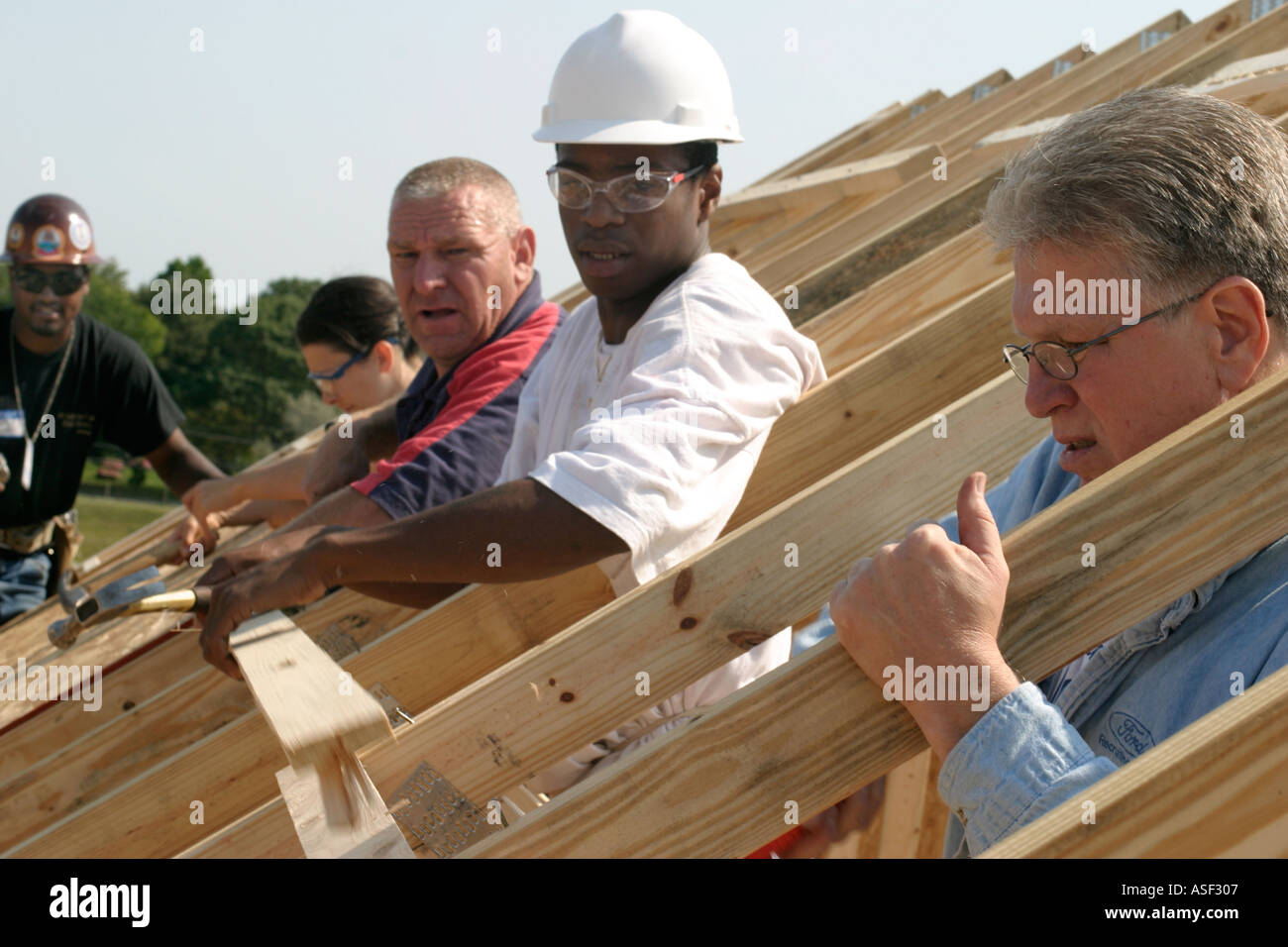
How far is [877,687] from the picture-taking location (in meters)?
1.38

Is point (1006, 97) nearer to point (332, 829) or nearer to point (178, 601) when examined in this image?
point (178, 601)

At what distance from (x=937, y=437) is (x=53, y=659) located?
10.6 feet

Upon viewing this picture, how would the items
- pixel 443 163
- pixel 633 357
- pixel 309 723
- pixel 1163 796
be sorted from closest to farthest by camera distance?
1. pixel 1163 796
2. pixel 309 723
3. pixel 633 357
4. pixel 443 163

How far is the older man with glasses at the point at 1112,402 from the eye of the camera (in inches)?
51.6

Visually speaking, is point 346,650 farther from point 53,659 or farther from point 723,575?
point 53,659

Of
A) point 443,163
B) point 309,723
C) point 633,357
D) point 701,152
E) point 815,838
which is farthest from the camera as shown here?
point 443,163

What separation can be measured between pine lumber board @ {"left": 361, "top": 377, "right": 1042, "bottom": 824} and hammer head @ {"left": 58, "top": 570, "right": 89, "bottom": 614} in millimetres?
1463

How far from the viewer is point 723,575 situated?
1963 millimetres

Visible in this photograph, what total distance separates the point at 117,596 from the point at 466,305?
1217 millimetres

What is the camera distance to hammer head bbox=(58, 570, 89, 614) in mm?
3789

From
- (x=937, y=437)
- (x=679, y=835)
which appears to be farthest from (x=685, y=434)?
(x=679, y=835)

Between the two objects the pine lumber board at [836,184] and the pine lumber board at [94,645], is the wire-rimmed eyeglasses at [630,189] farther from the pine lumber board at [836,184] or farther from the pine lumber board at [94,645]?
the pine lumber board at [836,184]

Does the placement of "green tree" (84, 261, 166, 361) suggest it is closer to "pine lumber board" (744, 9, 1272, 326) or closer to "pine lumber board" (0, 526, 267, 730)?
"pine lumber board" (0, 526, 267, 730)
